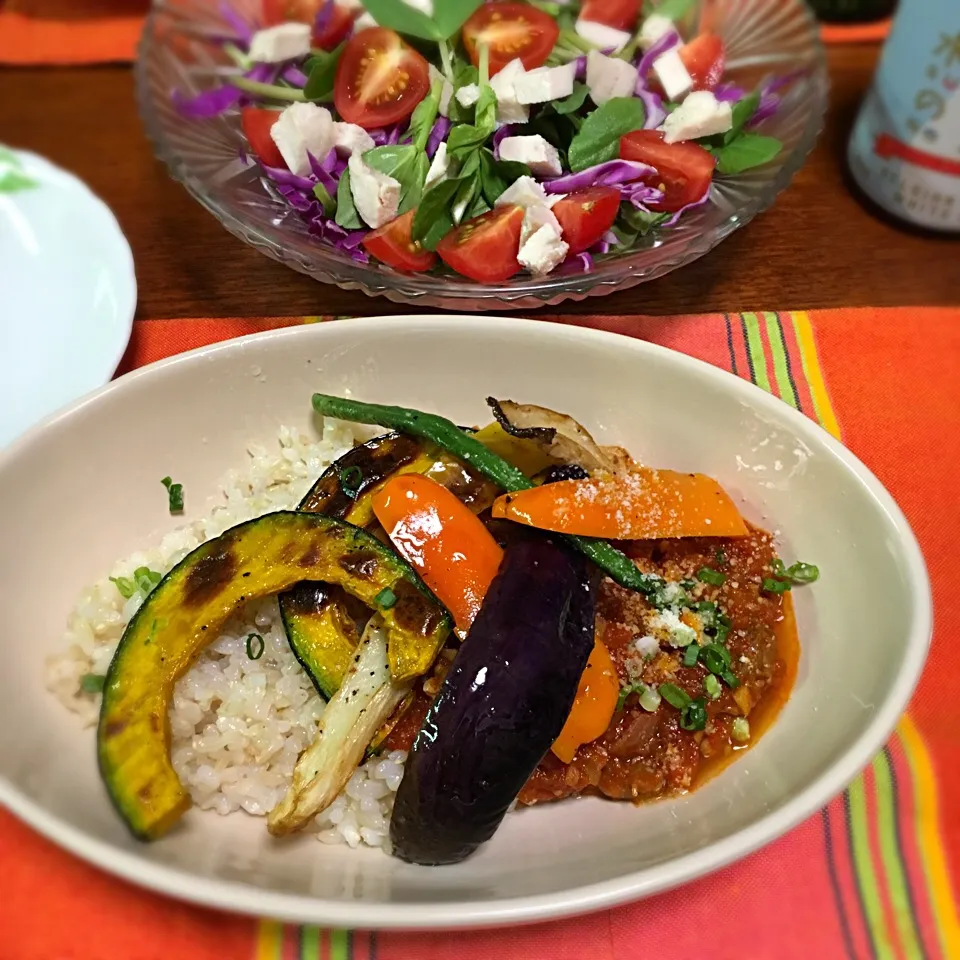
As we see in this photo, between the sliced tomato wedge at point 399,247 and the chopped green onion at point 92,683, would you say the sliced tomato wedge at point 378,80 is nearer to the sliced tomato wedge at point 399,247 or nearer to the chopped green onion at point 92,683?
the sliced tomato wedge at point 399,247

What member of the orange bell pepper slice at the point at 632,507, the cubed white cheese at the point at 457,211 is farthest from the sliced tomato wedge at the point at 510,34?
the orange bell pepper slice at the point at 632,507

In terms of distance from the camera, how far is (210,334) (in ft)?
6.48

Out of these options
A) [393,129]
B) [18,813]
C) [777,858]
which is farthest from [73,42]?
[777,858]

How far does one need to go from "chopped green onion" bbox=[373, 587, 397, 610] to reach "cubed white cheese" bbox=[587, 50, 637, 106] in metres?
1.61

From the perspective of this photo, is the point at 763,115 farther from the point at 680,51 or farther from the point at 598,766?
the point at 598,766

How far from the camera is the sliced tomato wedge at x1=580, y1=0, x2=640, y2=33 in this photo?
246cm

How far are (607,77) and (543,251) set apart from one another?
2.23 feet

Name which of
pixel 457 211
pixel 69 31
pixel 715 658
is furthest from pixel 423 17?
pixel 715 658

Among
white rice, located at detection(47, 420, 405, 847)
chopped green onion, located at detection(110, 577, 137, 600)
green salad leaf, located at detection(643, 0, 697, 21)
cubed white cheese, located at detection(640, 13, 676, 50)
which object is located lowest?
white rice, located at detection(47, 420, 405, 847)

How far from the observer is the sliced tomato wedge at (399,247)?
1971 millimetres

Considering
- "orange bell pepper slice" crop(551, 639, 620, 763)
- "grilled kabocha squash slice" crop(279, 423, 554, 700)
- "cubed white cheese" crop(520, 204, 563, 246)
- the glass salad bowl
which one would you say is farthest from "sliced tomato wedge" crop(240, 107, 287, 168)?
"orange bell pepper slice" crop(551, 639, 620, 763)

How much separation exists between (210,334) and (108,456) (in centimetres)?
53

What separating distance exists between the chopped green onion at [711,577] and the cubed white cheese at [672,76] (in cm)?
147

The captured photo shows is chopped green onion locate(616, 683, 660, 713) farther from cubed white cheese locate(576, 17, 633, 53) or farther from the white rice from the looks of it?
cubed white cheese locate(576, 17, 633, 53)
